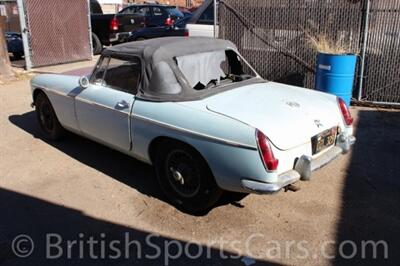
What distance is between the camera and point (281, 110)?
3707 millimetres

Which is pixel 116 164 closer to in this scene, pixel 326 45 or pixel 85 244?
pixel 85 244

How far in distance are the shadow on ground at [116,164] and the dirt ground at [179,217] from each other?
14 millimetres

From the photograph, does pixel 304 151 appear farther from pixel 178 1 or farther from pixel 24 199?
pixel 178 1

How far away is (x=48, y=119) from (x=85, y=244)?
9.38 ft

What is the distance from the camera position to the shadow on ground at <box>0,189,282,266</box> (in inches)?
128

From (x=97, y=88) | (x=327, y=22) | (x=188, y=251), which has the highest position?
(x=327, y=22)

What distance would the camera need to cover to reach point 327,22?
25.4 ft

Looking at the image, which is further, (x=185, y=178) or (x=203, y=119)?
(x=185, y=178)

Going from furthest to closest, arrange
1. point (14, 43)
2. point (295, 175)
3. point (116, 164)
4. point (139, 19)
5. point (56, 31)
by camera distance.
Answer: point (139, 19)
point (14, 43)
point (56, 31)
point (116, 164)
point (295, 175)

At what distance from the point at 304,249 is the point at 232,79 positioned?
84.4 inches

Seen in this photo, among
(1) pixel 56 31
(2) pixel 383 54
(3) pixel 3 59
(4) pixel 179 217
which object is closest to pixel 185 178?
(4) pixel 179 217

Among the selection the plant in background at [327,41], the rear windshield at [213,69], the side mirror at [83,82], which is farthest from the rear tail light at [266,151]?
the plant in background at [327,41]

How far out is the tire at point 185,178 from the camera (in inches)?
144

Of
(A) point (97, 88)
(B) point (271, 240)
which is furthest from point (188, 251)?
(A) point (97, 88)
